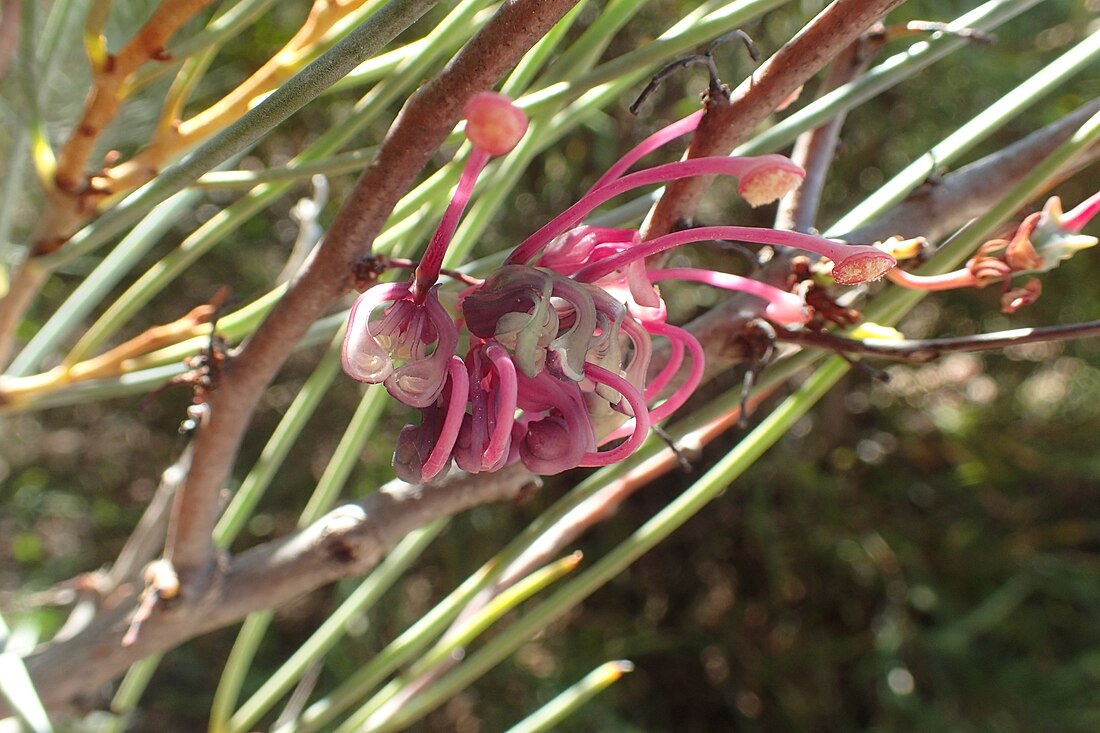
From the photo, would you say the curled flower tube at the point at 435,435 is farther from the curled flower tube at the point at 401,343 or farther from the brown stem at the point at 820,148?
the brown stem at the point at 820,148

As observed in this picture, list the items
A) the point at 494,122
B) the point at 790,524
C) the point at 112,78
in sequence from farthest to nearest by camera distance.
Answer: the point at 790,524 < the point at 112,78 < the point at 494,122

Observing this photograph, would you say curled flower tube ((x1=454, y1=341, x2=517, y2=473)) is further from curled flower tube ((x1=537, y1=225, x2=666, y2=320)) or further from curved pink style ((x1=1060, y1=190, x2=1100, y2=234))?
curved pink style ((x1=1060, y1=190, x2=1100, y2=234))

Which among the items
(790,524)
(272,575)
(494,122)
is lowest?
(790,524)

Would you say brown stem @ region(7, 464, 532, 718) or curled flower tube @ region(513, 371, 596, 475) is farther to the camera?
brown stem @ region(7, 464, 532, 718)

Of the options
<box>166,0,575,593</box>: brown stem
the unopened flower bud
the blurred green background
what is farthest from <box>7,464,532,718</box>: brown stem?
the blurred green background

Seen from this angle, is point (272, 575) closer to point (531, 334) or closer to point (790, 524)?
point (531, 334)

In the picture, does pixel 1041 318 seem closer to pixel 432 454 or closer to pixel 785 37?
pixel 785 37

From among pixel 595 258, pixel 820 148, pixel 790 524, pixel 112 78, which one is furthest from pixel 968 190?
pixel 790 524
